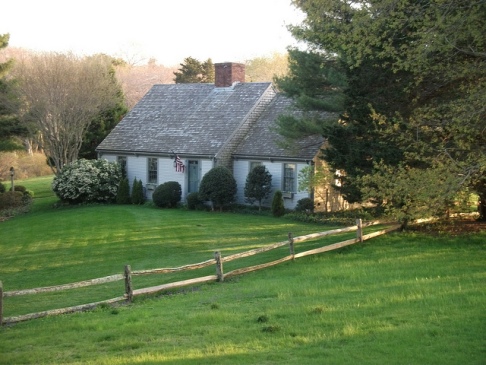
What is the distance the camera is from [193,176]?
37562mm

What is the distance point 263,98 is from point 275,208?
8800 millimetres

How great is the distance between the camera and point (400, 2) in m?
16.5

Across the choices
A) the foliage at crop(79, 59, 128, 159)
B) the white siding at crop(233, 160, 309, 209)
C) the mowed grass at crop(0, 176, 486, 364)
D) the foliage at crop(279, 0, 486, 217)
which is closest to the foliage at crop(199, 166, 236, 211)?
the white siding at crop(233, 160, 309, 209)

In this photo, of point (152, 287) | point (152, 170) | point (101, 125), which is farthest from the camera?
point (101, 125)

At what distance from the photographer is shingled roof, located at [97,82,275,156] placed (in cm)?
3778

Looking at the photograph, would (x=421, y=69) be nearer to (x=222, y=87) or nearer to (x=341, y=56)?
(x=341, y=56)

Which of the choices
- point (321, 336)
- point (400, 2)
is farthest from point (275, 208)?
point (321, 336)

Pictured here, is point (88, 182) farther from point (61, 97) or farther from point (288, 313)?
point (288, 313)

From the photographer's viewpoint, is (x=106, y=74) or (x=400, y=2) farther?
(x=106, y=74)

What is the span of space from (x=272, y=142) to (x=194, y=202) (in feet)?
17.0

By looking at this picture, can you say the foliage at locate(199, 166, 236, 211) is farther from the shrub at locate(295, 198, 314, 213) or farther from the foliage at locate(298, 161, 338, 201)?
the foliage at locate(298, 161, 338, 201)

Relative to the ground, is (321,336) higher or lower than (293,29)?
lower

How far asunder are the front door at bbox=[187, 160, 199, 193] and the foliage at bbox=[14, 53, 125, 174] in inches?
374

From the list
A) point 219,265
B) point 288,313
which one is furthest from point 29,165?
point 288,313
